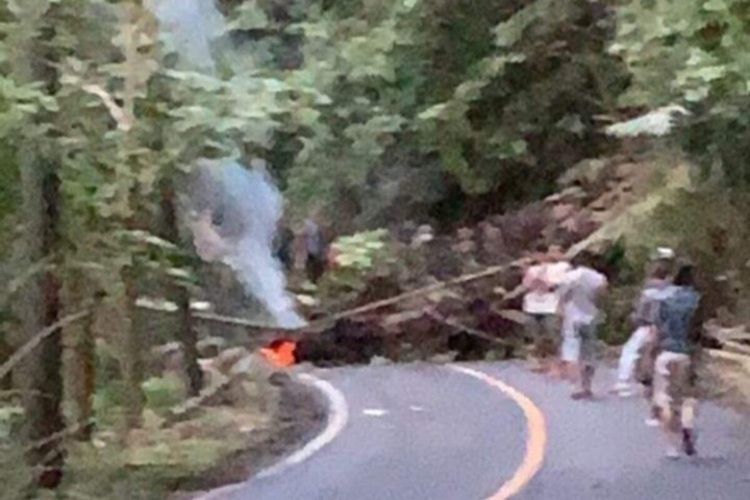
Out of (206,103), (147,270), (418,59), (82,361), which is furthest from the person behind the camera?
(418,59)

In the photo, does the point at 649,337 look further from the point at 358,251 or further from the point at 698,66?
the point at 358,251

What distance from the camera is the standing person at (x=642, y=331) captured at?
188 inches

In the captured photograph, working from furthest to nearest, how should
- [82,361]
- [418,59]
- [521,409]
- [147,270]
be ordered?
[418,59] < [82,361] < [521,409] < [147,270]

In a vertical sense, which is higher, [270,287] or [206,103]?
[206,103]

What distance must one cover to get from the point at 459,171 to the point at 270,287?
2.58 feet

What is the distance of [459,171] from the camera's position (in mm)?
5652

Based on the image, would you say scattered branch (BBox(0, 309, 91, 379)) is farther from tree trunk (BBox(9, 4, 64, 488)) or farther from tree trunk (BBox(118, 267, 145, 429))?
tree trunk (BBox(118, 267, 145, 429))

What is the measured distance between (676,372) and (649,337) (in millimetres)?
133

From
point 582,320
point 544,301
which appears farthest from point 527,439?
point 544,301

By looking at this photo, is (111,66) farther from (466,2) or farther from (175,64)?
(466,2)

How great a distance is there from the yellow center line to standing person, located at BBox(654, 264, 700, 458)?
A: 0.37m

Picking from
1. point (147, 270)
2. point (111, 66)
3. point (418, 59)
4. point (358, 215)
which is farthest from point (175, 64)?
point (418, 59)

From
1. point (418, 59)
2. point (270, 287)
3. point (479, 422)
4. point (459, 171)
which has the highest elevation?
point (418, 59)

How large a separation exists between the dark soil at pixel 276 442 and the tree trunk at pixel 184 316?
1.61 feet
